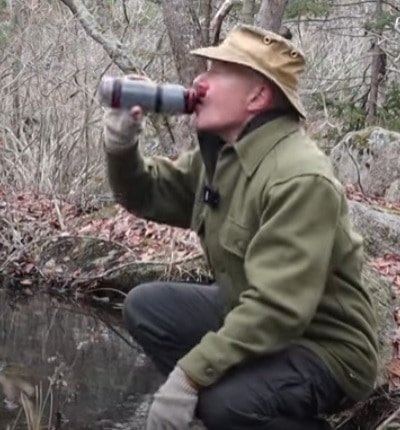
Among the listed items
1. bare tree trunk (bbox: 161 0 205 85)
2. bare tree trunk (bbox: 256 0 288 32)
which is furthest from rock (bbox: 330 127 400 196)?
bare tree trunk (bbox: 161 0 205 85)

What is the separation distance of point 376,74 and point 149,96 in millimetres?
9345

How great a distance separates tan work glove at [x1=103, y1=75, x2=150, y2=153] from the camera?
3225 mm

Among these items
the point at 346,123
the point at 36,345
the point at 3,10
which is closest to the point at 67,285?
the point at 36,345

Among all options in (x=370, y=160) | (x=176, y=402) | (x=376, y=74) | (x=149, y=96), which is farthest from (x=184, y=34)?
(x=176, y=402)

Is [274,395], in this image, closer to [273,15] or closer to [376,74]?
[273,15]

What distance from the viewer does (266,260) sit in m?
2.93

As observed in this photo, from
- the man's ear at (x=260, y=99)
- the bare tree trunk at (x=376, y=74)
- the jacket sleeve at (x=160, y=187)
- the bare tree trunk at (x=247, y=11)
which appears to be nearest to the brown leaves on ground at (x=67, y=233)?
the bare tree trunk at (x=247, y=11)

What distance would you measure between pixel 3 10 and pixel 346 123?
17.8ft

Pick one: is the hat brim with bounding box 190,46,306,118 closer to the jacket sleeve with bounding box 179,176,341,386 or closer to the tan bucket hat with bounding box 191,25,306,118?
the tan bucket hat with bounding box 191,25,306,118

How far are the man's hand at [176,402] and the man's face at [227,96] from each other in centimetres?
83

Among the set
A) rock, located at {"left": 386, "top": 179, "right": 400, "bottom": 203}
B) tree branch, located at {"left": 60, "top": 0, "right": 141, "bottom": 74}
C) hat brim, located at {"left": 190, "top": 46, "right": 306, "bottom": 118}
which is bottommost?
rock, located at {"left": 386, "top": 179, "right": 400, "bottom": 203}

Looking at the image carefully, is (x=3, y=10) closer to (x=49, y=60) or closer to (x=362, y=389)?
(x=49, y=60)

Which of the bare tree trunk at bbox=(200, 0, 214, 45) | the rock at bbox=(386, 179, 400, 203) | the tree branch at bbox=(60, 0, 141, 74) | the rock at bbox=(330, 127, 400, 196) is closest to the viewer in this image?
the bare tree trunk at bbox=(200, 0, 214, 45)

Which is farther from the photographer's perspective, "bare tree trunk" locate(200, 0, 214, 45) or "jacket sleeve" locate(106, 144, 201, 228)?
"bare tree trunk" locate(200, 0, 214, 45)
